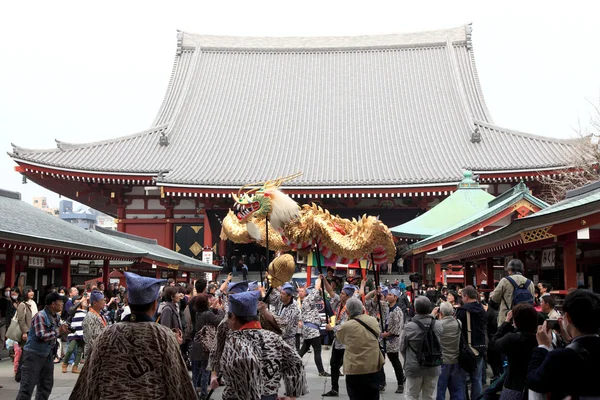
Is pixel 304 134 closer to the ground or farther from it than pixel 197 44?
closer to the ground

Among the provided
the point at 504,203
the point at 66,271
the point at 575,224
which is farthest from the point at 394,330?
the point at 66,271

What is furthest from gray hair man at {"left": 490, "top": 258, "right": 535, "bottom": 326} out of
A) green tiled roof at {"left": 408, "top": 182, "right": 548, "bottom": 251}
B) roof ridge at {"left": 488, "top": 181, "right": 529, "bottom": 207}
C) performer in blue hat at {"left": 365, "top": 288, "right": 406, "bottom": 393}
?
roof ridge at {"left": 488, "top": 181, "right": 529, "bottom": 207}

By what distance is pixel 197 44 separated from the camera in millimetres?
37688

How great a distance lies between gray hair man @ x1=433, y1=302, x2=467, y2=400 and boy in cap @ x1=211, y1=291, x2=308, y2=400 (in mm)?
3198

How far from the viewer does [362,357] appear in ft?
22.6

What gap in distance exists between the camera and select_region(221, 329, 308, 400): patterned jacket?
4984 mm

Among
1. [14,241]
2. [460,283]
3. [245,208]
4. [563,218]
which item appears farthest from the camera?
[460,283]

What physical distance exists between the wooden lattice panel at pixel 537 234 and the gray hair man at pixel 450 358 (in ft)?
6.86

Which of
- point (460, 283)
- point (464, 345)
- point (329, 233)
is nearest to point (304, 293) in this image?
point (329, 233)

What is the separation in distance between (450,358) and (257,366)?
369 cm

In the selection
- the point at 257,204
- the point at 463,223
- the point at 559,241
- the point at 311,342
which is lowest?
the point at 311,342

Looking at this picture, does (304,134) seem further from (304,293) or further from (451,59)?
(304,293)

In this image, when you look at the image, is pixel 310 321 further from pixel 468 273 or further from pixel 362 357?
pixel 468 273

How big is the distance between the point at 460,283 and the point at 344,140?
10603mm
